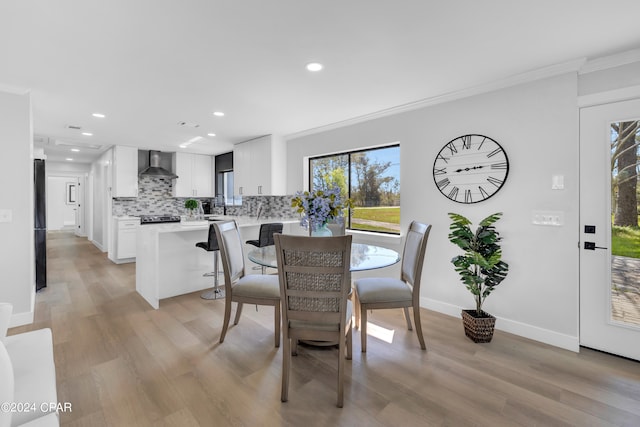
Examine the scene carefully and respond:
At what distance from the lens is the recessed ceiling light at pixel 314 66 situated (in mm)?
2355

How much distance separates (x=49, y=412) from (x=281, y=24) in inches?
89.1

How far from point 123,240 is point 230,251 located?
4.36 meters

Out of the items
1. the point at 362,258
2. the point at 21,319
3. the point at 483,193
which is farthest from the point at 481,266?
the point at 21,319

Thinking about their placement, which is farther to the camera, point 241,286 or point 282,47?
point 241,286

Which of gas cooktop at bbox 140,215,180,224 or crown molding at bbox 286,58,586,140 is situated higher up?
crown molding at bbox 286,58,586,140

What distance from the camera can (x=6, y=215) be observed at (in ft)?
9.22

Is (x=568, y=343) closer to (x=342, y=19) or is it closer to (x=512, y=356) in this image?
(x=512, y=356)

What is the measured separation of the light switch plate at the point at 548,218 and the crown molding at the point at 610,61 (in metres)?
1.18

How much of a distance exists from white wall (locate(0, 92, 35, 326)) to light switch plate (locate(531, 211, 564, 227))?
4923 millimetres

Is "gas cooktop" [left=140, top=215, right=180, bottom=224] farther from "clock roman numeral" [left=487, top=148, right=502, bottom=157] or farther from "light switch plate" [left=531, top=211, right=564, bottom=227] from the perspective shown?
"light switch plate" [left=531, top=211, right=564, bottom=227]

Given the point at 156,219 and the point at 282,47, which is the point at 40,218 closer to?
the point at 156,219

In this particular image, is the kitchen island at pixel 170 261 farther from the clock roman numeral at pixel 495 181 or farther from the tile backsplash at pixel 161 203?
the clock roman numeral at pixel 495 181

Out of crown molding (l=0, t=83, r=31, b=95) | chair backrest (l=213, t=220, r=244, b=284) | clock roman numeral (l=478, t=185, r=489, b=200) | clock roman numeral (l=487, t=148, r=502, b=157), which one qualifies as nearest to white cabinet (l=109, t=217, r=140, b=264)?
crown molding (l=0, t=83, r=31, b=95)

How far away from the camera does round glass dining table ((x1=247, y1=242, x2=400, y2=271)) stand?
7.10ft
